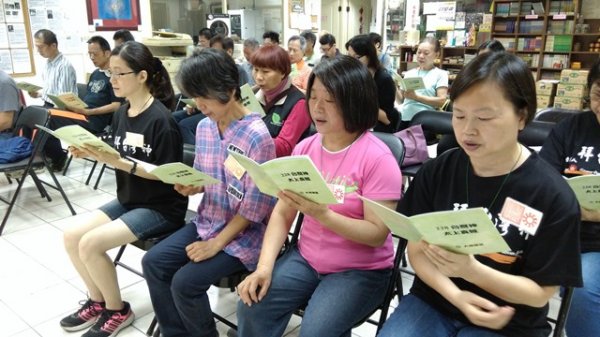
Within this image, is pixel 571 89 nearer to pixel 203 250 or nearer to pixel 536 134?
pixel 536 134

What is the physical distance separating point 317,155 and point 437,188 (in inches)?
18.1

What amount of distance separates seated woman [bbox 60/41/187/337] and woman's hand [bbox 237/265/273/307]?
0.68 m

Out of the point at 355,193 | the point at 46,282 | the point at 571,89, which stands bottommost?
the point at 46,282

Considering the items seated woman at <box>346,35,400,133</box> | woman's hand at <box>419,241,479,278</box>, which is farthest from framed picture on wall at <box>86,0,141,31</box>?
woman's hand at <box>419,241,479,278</box>

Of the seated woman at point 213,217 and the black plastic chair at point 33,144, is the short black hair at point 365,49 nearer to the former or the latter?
the seated woman at point 213,217

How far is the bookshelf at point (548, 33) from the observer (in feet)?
23.9

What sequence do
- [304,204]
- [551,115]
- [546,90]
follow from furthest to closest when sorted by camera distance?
1. [546,90]
2. [551,115]
3. [304,204]

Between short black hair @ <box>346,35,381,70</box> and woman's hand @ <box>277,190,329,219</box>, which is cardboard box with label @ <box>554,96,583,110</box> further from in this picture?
woman's hand @ <box>277,190,329,219</box>

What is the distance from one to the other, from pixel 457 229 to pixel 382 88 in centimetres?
248

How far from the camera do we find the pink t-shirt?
4.74 feet

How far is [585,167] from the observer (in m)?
1.68

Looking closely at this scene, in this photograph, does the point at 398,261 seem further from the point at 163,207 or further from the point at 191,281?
the point at 163,207

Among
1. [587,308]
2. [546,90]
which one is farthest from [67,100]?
[546,90]

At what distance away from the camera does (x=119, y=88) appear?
2039 millimetres
